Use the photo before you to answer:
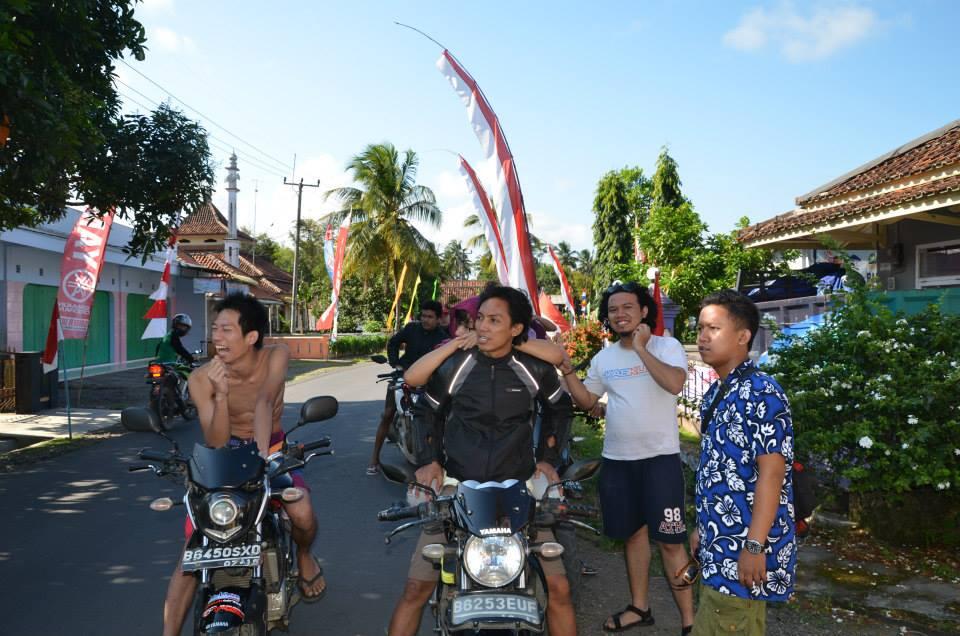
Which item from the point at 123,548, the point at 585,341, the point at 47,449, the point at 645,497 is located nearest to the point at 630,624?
the point at 645,497

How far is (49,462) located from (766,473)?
9152 millimetres

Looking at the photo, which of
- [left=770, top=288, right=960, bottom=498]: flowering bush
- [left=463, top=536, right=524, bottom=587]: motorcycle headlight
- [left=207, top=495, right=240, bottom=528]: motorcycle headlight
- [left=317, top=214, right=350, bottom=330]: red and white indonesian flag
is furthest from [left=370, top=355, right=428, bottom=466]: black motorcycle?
[left=317, top=214, right=350, bottom=330]: red and white indonesian flag

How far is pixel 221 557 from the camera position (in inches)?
120

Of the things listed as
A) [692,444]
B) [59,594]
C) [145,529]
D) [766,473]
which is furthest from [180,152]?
[766,473]

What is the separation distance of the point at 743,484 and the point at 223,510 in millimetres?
1997

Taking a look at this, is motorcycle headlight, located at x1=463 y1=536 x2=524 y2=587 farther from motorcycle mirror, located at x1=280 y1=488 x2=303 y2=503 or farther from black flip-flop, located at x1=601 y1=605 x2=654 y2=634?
black flip-flop, located at x1=601 y1=605 x2=654 y2=634

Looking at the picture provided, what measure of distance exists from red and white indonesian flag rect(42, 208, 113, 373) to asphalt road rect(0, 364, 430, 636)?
2.65 metres

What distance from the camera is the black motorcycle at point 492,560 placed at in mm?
2701

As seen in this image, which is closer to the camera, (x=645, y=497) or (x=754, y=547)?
(x=754, y=547)

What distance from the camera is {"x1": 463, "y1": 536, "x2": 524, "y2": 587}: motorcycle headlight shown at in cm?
278

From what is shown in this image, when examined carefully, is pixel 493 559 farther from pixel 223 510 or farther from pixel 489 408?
pixel 223 510

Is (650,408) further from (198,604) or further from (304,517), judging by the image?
(198,604)

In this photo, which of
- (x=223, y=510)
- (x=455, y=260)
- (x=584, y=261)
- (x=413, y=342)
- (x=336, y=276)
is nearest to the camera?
(x=223, y=510)

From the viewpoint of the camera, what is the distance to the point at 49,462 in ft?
30.8
